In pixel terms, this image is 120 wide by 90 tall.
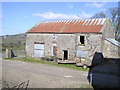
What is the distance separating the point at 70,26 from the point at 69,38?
2256 millimetres

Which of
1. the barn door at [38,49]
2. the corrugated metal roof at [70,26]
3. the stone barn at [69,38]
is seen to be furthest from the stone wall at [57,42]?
the corrugated metal roof at [70,26]

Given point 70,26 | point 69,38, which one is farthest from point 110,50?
point 70,26

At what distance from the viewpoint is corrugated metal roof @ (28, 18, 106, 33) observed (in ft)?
54.4

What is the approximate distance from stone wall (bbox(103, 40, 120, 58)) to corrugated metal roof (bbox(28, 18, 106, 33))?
2.31 meters

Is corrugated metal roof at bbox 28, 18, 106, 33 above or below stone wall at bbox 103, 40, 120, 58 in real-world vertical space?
above

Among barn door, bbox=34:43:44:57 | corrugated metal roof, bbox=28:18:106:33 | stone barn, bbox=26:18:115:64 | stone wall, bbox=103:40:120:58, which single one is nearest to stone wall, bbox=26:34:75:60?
stone barn, bbox=26:18:115:64

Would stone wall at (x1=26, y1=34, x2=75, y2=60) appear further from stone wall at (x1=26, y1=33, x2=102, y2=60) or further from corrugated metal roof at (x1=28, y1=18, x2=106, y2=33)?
corrugated metal roof at (x1=28, y1=18, x2=106, y2=33)

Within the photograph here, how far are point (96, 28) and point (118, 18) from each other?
40.7 feet

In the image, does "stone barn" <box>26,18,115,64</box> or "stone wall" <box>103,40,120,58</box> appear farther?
"stone barn" <box>26,18,115,64</box>

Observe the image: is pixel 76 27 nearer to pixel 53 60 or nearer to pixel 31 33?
pixel 53 60

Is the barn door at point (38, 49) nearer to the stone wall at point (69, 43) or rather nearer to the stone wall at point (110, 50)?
the stone wall at point (69, 43)

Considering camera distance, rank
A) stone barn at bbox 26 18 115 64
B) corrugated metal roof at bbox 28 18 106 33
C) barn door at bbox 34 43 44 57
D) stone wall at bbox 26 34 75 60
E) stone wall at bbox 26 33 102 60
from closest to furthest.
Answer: stone wall at bbox 26 33 102 60
stone barn at bbox 26 18 115 64
corrugated metal roof at bbox 28 18 106 33
stone wall at bbox 26 34 75 60
barn door at bbox 34 43 44 57

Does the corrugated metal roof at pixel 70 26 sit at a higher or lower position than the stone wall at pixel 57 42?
higher

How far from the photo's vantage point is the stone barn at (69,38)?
622 inches
